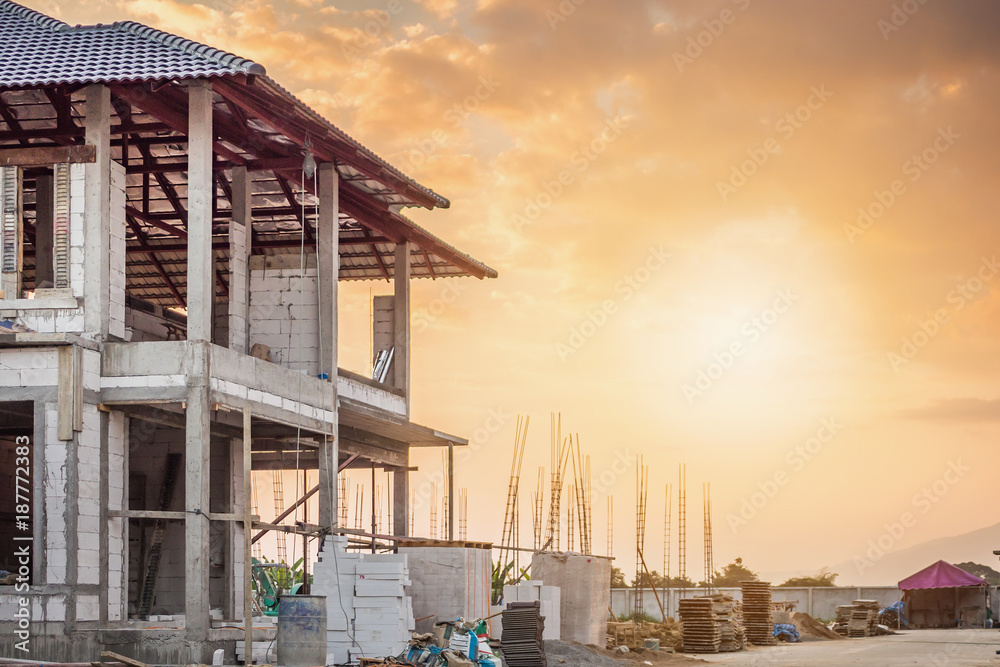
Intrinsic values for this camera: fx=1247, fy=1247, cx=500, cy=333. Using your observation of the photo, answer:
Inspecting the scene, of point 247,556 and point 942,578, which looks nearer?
point 247,556

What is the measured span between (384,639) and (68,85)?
9375mm

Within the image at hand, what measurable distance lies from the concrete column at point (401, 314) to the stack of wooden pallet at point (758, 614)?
14527 millimetres

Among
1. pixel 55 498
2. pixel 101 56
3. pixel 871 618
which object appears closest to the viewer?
pixel 55 498

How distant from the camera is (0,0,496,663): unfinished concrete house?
55.8 feet

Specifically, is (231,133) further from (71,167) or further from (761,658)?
(761,658)

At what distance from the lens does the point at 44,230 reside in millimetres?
21891

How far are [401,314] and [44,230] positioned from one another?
28.4 ft

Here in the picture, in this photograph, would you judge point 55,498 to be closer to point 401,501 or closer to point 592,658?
point 592,658

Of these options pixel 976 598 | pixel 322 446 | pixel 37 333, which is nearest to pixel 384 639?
pixel 322 446

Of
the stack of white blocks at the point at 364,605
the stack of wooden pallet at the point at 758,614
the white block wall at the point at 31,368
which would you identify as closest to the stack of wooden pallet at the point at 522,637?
the stack of white blocks at the point at 364,605

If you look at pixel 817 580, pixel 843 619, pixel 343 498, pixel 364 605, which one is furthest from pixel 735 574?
pixel 364 605

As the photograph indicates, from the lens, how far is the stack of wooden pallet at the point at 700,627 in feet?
105

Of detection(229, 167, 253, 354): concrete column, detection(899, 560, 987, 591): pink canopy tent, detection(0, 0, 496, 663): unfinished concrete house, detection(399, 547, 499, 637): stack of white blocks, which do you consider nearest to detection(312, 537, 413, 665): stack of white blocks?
detection(0, 0, 496, 663): unfinished concrete house

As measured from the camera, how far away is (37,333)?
1717 cm
